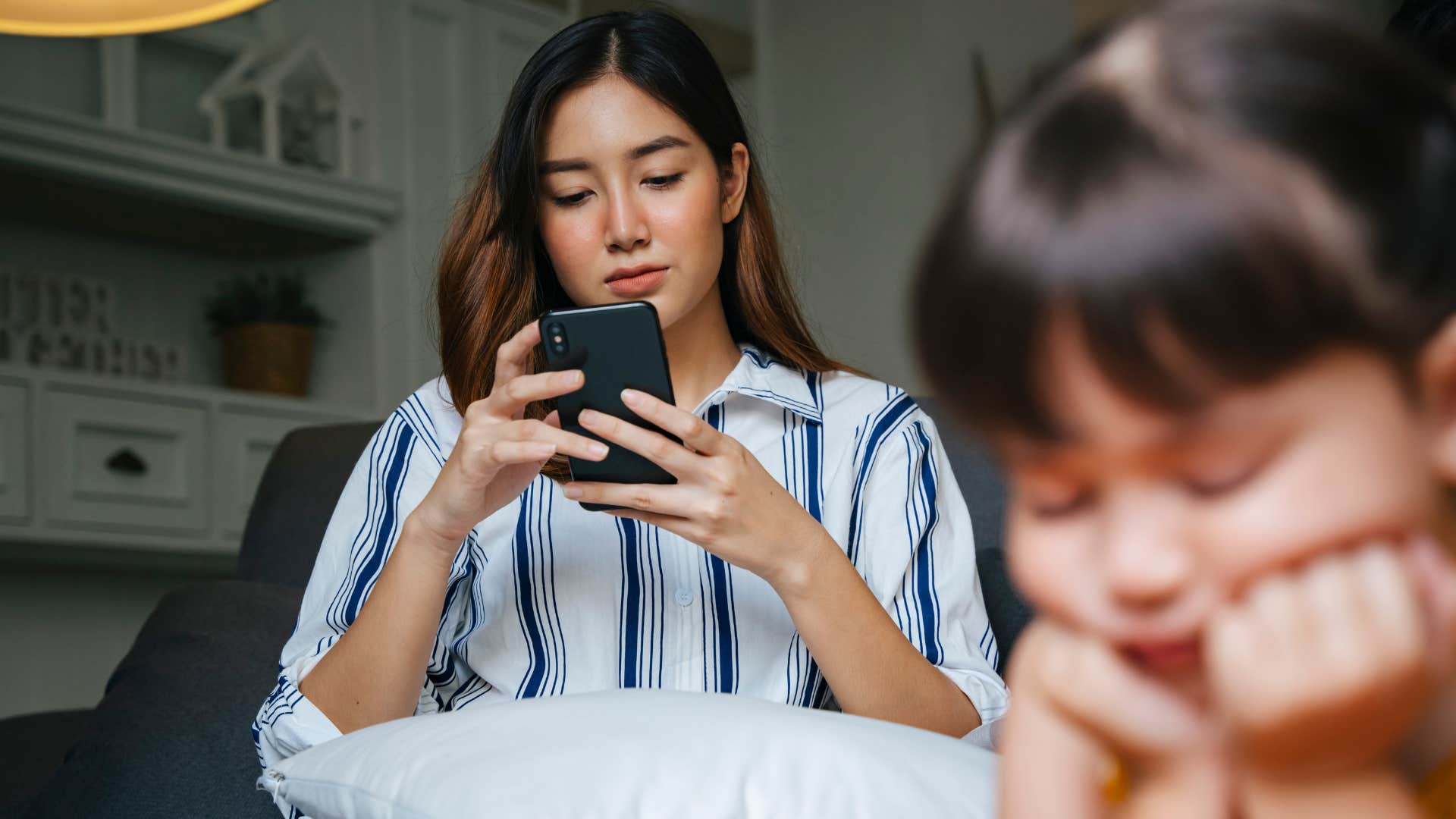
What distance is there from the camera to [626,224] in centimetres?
114

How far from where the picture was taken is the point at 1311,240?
0.27 metres

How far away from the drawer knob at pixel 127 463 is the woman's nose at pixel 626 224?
2.08 m

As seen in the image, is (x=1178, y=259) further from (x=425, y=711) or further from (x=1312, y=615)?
(x=425, y=711)

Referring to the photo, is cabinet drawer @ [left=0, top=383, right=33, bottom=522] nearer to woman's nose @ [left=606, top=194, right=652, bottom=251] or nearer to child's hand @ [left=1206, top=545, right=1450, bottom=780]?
woman's nose @ [left=606, top=194, right=652, bottom=251]

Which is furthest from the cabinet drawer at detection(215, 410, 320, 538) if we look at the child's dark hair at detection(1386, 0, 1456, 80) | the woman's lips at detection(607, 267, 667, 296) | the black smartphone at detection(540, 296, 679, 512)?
the child's dark hair at detection(1386, 0, 1456, 80)

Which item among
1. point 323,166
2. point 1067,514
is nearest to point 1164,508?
point 1067,514

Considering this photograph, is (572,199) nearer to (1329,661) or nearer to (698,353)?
(698,353)

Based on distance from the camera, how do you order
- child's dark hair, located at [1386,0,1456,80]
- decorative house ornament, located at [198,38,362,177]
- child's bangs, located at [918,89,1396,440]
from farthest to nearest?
decorative house ornament, located at [198,38,362,177] → child's dark hair, located at [1386,0,1456,80] → child's bangs, located at [918,89,1396,440]

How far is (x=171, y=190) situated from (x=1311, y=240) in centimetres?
305

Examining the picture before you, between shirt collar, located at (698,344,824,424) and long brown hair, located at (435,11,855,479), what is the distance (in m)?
0.02

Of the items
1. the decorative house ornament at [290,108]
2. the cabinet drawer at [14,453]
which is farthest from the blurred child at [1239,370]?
the decorative house ornament at [290,108]

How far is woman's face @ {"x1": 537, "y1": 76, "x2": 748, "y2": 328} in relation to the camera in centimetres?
116

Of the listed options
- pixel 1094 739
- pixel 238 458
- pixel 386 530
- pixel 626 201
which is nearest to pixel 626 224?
pixel 626 201

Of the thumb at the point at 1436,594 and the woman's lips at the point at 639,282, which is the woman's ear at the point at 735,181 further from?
the thumb at the point at 1436,594
